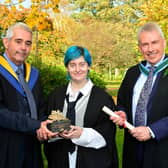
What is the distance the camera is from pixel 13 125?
3.77m

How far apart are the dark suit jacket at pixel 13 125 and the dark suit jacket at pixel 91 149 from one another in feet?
0.88

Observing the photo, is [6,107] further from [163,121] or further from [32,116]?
[163,121]

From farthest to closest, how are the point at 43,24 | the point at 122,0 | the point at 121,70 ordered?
1. the point at 122,0
2. the point at 121,70
3. the point at 43,24

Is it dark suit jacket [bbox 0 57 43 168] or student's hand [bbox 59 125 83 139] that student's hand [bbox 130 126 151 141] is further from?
dark suit jacket [bbox 0 57 43 168]

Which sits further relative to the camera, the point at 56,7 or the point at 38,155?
the point at 56,7

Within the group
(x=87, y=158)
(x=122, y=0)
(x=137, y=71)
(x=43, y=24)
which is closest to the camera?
(x=87, y=158)

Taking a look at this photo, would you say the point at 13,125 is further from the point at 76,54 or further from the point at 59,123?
the point at 76,54

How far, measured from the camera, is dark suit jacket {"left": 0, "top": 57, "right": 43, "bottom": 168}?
378 cm

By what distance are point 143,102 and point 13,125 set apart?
1394 mm

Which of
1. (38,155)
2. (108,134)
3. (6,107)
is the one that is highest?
(6,107)

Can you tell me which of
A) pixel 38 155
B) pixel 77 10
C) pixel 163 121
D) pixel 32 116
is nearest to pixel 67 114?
pixel 32 116

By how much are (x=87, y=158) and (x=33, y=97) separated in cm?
89

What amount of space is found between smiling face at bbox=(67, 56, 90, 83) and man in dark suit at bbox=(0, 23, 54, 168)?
57 centimetres

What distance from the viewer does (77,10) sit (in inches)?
2282
